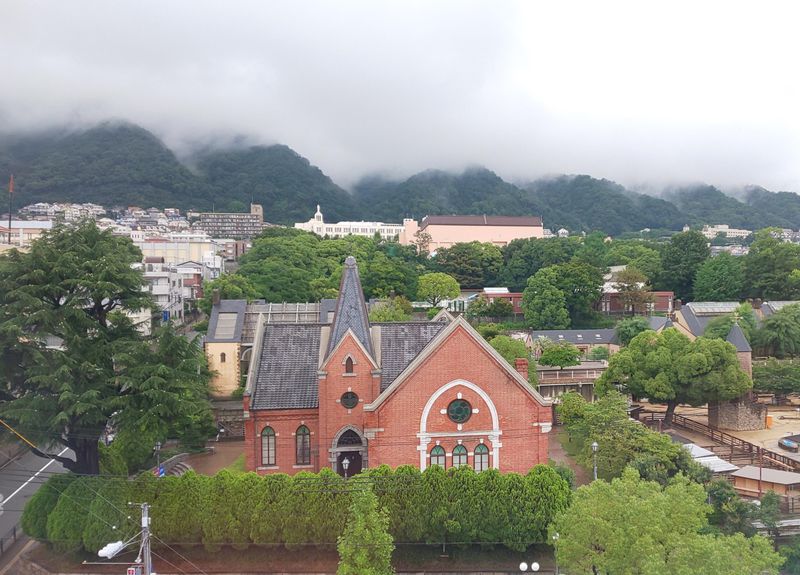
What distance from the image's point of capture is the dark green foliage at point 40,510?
25.0m

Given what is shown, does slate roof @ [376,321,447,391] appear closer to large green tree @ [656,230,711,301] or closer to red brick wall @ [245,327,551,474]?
red brick wall @ [245,327,551,474]

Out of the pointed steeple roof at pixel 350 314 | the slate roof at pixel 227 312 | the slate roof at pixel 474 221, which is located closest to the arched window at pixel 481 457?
the pointed steeple roof at pixel 350 314

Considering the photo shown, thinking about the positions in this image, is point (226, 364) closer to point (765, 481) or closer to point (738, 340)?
point (765, 481)

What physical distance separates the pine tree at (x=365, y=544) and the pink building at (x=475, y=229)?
424ft

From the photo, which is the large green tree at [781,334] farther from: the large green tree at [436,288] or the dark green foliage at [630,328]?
the large green tree at [436,288]

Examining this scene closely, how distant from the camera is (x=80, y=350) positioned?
25.2 metres

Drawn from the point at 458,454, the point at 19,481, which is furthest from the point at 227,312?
the point at 458,454

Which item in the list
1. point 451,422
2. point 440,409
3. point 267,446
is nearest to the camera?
point 440,409

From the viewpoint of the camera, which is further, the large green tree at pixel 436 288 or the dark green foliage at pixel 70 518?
the large green tree at pixel 436 288

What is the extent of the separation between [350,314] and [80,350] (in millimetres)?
12890

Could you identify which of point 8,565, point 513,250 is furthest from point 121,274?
point 513,250

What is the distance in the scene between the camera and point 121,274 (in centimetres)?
2573

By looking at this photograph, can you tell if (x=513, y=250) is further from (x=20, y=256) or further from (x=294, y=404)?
(x=20, y=256)

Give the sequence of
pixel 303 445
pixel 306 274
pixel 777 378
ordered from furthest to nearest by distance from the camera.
Answer: 1. pixel 306 274
2. pixel 777 378
3. pixel 303 445
